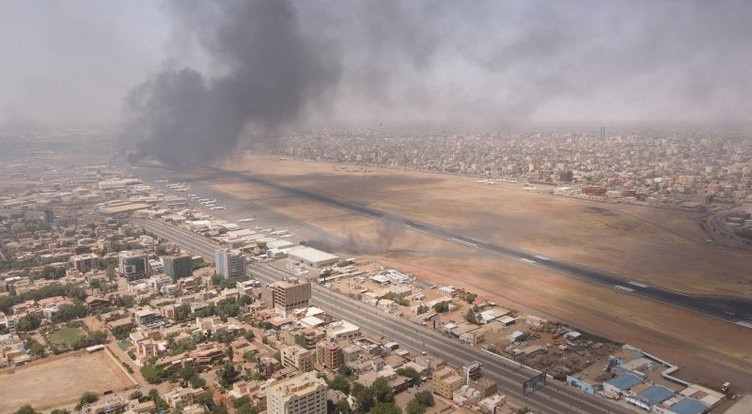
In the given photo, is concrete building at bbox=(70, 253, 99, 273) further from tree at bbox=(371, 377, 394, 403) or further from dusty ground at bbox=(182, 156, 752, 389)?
tree at bbox=(371, 377, 394, 403)

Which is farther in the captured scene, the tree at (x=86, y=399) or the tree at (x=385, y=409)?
the tree at (x=86, y=399)

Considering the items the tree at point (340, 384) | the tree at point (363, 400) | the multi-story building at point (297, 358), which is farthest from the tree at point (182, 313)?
the tree at point (363, 400)

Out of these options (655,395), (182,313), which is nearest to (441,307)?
(655,395)

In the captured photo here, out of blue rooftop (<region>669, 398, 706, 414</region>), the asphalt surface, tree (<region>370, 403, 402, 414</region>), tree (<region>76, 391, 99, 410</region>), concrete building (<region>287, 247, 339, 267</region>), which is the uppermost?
the asphalt surface

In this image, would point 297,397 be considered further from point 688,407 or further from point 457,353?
point 688,407

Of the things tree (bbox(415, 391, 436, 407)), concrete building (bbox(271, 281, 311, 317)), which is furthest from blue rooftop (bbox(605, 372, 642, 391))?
concrete building (bbox(271, 281, 311, 317))

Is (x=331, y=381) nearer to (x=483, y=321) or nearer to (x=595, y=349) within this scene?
(x=483, y=321)

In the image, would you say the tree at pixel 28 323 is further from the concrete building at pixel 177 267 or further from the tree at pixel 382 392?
the tree at pixel 382 392

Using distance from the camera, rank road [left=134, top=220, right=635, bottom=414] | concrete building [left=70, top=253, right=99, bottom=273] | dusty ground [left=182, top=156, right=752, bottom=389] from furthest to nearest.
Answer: concrete building [left=70, top=253, right=99, bottom=273] → dusty ground [left=182, top=156, right=752, bottom=389] → road [left=134, top=220, right=635, bottom=414]
